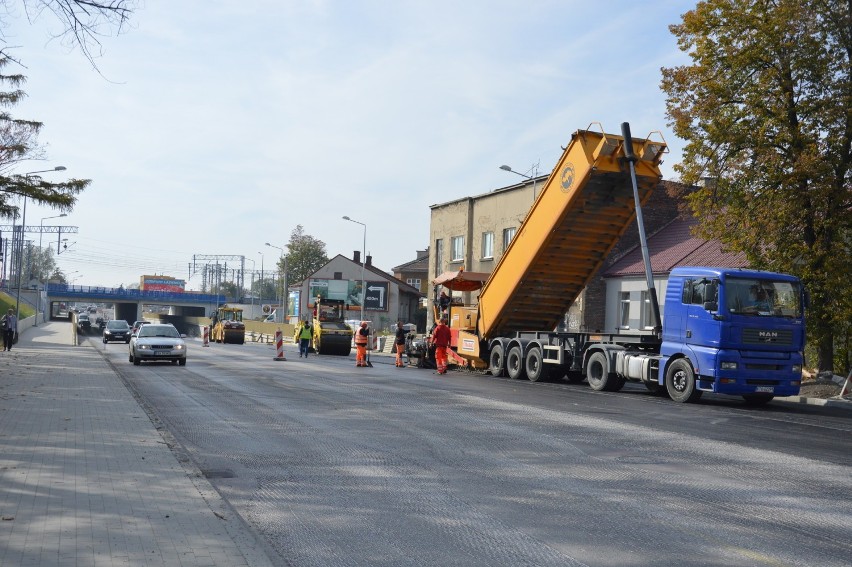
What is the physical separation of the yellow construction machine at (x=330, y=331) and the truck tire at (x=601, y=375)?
2120 cm

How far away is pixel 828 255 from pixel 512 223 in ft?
76.1

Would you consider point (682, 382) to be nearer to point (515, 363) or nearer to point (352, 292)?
point (515, 363)

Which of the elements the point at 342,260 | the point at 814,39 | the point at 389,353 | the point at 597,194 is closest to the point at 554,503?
the point at 597,194

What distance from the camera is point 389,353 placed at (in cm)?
4762

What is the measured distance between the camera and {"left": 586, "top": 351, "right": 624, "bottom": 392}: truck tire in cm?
2061

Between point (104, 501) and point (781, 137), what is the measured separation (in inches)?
753

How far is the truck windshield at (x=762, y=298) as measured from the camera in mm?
17234

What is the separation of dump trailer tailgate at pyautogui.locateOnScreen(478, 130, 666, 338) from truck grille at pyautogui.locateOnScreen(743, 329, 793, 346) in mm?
4920

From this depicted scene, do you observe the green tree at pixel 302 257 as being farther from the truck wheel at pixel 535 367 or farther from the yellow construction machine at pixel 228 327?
the truck wheel at pixel 535 367

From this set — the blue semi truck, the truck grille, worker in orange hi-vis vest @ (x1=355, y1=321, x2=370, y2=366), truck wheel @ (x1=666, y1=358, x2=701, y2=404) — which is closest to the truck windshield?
the blue semi truck

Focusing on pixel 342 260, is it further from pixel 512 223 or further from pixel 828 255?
pixel 828 255

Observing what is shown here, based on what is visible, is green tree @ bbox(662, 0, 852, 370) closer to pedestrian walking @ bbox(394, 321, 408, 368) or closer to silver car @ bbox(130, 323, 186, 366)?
pedestrian walking @ bbox(394, 321, 408, 368)

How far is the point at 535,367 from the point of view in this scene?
23531 millimetres

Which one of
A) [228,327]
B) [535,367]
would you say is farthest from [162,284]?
[535,367]
